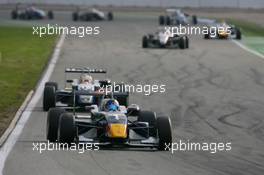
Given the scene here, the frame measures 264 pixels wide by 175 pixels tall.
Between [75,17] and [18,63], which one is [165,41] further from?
[75,17]

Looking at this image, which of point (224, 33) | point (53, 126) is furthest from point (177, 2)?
point (53, 126)

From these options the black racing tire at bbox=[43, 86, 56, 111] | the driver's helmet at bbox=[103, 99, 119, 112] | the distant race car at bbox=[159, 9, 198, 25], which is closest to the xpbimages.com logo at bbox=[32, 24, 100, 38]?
the distant race car at bbox=[159, 9, 198, 25]

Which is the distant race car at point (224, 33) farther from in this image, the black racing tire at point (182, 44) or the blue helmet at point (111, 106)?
the blue helmet at point (111, 106)

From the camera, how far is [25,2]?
84.4 meters

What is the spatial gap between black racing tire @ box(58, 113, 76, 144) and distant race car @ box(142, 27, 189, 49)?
27.2 meters

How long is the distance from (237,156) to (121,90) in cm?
694

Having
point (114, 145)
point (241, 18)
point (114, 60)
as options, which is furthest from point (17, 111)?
point (241, 18)

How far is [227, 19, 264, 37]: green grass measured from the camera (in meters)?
58.3

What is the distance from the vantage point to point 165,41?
146 feet

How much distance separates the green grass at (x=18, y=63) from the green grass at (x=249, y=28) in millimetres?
12732

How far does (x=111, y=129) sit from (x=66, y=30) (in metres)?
41.0

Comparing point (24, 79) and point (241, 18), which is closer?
point (24, 79)

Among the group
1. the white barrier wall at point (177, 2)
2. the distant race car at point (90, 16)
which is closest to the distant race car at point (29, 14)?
the distant race car at point (90, 16)

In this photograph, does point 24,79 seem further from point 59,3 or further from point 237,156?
point 59,3
